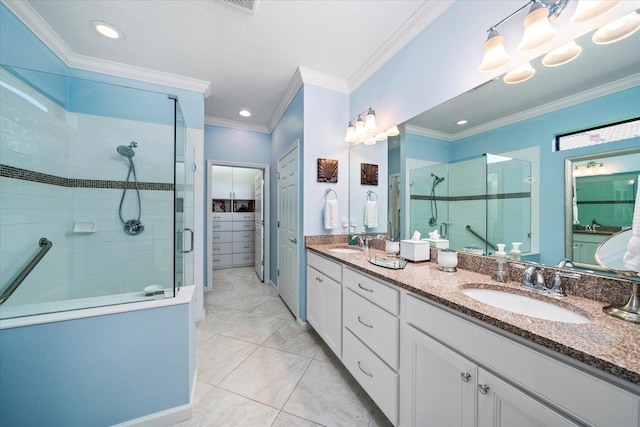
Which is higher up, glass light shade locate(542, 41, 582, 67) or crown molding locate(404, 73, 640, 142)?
glass light shade locate(542, 41, 582, 67)

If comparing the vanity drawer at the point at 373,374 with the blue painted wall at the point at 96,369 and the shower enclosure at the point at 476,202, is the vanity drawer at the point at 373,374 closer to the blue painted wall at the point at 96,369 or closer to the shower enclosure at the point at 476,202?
the shower enclosure at the point at 476,202

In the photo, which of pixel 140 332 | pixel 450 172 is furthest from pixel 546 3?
pixel 140 332

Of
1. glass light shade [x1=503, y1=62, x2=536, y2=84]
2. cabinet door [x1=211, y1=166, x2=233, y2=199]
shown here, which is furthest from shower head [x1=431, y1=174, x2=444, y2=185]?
cabinet door [x1=211, y1=166, x2=233, y2=199]

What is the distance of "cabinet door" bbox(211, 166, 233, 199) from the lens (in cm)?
475

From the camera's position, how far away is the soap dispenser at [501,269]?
115 centimetres

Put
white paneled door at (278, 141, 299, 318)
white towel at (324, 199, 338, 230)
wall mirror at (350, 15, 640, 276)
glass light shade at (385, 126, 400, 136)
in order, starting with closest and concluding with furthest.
Result: 1. wall mirror at (350, 15, 640, 276)
2. glass light shade at (385, 126, 400, 136)
3. white towel at (324, 199, 338, 230)
4. white paneled door at (278, 141, 299, 318)

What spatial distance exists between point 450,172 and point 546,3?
33.9 inches

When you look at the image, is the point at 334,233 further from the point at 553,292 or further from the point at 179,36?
the point at 179,36

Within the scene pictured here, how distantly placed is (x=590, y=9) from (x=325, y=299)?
2120 mm

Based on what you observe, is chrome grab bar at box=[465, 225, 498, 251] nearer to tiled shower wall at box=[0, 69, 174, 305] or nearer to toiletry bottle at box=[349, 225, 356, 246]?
toiletry bottle at box=[349, 225, 356, 246]

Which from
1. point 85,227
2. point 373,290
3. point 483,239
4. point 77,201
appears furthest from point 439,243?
point 77,201

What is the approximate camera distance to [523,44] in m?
1.04

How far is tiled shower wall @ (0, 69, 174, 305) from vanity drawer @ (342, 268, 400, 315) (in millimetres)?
1203

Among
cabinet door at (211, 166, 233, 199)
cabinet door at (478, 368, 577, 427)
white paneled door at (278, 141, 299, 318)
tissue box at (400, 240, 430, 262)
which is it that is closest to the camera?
cabinet door at (478, 368, 577, 427)
